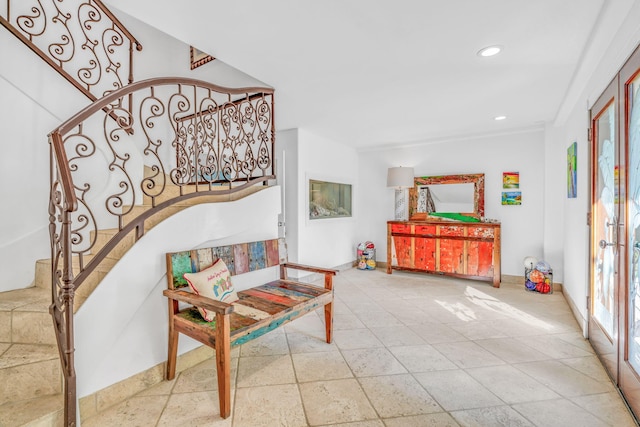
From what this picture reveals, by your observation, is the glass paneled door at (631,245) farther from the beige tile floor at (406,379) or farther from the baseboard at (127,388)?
the baseboard at (127,388)

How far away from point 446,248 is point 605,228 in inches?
103

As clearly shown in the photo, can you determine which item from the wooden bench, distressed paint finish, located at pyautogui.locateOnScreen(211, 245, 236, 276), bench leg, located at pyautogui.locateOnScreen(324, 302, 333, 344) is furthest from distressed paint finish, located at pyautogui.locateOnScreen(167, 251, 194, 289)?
bench leg, located at pyautogui.locateOnScreen(324, 302, 333, 344)

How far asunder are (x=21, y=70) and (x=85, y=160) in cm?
77

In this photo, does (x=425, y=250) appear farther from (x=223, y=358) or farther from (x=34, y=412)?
(x=34, y=412)

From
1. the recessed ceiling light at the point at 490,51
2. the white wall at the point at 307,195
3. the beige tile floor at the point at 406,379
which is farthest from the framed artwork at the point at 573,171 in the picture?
the white wall at the point at 307,195

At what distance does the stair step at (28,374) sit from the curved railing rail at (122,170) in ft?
0.67

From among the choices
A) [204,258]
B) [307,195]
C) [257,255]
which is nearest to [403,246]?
[307,195]

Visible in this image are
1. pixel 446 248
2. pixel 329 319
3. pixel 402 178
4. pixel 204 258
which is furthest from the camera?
pixel 402 178

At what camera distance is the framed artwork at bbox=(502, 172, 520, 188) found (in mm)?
4723

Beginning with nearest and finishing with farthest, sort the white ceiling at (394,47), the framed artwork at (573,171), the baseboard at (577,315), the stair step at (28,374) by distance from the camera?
the stair step at (28,374), the white ceiling at (394,47), the baseboard at (577,315), the framed artwork at (573,171)

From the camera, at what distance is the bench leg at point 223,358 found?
174 centimetres

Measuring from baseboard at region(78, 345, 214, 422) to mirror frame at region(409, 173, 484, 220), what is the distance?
4175 mm

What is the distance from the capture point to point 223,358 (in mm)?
1741

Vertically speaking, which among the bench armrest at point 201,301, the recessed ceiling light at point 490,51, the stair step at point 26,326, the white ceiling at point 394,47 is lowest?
the stair step at point 26,326
